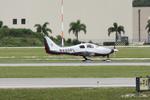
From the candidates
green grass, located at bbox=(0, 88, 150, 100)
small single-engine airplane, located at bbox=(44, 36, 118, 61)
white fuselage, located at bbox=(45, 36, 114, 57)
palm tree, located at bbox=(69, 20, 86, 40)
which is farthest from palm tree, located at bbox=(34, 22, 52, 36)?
green grass, located at bbox=(0, 88, 150, 100)

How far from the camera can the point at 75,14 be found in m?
135

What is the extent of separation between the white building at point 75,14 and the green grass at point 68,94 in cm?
11263

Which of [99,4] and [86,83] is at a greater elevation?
[99,4]

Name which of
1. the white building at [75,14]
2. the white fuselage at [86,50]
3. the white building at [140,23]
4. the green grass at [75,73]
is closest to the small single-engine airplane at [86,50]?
the white fuselage at [86,50]

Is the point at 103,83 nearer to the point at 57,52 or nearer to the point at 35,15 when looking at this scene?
the point at 57,52

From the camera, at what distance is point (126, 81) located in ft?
74.7

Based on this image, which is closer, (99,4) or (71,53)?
(71,53)

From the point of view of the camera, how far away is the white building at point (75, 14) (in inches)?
5226

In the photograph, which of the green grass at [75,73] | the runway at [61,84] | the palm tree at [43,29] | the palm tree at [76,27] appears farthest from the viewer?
the palm tree at [76,27]

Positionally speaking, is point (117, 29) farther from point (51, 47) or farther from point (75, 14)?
point (51, 47)

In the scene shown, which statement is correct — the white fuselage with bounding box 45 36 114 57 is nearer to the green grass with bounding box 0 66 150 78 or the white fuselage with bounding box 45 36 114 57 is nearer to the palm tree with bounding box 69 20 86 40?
the green grass with bounding box 0 66 150 78

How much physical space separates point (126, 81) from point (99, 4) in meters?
113

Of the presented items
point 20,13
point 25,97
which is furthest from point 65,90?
point 20,13

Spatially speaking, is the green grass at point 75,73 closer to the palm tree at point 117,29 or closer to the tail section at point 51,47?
the tail section at point 51,47
